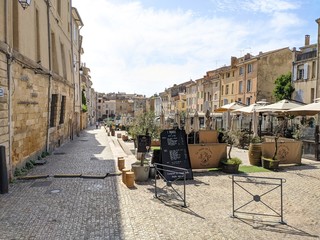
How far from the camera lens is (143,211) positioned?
6.79 meters

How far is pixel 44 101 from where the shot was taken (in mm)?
14672

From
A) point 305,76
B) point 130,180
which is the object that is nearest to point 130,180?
point 130,180

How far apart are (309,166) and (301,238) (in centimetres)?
825

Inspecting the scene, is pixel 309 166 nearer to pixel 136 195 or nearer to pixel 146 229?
pixel 136 195

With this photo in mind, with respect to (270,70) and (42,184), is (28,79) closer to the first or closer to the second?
(42,184)

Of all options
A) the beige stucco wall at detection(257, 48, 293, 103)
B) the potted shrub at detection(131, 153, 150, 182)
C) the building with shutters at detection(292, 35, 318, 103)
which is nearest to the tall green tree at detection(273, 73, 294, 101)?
the building with shutters at detection(292, 35, 318, 103)

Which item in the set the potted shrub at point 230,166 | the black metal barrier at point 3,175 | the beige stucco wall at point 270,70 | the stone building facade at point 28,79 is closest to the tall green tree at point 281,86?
the beige stucco wall at point 270,70

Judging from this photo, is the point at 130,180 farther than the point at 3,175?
Yes

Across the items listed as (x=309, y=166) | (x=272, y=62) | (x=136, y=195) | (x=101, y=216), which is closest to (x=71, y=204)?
(x=101, y=216)

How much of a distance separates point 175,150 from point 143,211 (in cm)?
395

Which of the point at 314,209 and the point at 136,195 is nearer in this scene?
the point at 314,209

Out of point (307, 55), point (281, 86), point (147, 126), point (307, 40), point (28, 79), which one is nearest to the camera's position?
point (28, 79)

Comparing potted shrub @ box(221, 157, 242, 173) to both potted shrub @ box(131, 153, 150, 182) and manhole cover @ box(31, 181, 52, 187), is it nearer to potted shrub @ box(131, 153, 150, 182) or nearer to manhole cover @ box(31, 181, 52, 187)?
potted shrub @ box(131, 153, 150, 182)

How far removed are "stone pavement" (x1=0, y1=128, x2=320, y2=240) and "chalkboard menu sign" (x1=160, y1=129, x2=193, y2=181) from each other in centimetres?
76
